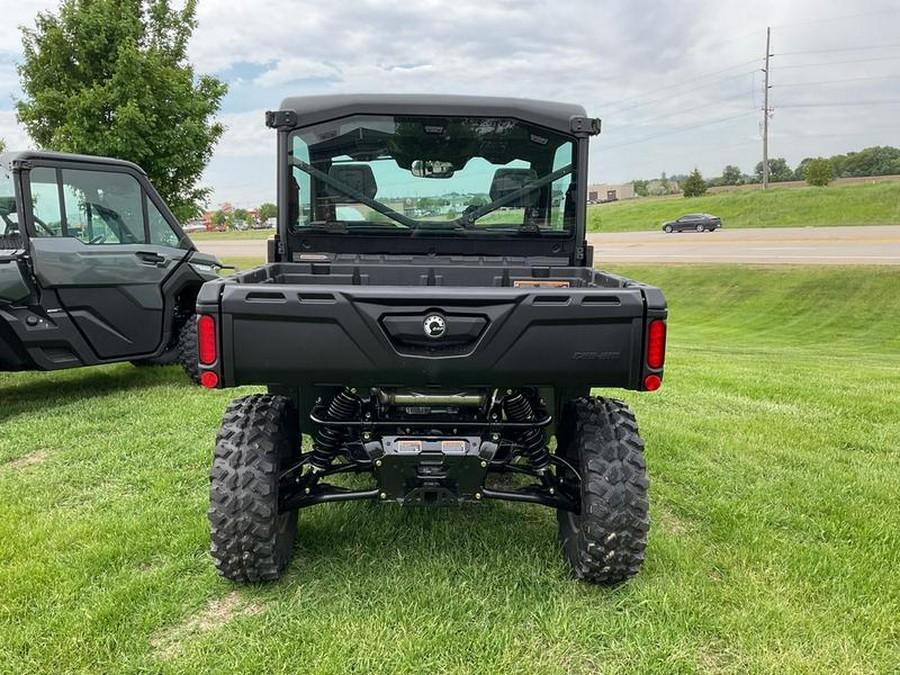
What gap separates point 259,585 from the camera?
2.92m

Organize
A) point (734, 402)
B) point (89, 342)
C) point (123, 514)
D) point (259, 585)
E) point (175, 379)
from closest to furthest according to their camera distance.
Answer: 1. point (259, 585)
2. point (123, 514)
3. point (89, 342)
4. point (734, 402)
5. point (175, 379)

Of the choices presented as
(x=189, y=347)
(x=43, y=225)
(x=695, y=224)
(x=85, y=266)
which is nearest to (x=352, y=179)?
(x=85, y=266)

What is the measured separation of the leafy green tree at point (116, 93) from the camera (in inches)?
408

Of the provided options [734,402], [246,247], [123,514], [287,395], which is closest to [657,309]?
[287,395]

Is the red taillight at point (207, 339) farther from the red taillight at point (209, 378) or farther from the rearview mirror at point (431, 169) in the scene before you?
the rearview mirror at point (431, 169)

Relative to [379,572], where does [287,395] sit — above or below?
above

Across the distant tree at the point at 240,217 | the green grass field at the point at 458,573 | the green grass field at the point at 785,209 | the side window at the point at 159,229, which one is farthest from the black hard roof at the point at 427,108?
the distant tree at the point at 240,217

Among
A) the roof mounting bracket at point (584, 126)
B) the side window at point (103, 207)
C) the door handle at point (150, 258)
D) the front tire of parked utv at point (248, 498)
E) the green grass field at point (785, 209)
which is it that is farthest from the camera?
the green grass field at point (785, 209)

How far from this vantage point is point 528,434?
302 cm

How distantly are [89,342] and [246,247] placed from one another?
33358 mm

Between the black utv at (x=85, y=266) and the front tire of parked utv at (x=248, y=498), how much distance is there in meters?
3.31

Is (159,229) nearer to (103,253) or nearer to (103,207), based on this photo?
(103,207)

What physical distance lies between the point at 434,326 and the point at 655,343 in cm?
81

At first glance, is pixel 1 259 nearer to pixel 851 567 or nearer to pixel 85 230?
pixel 85 230
